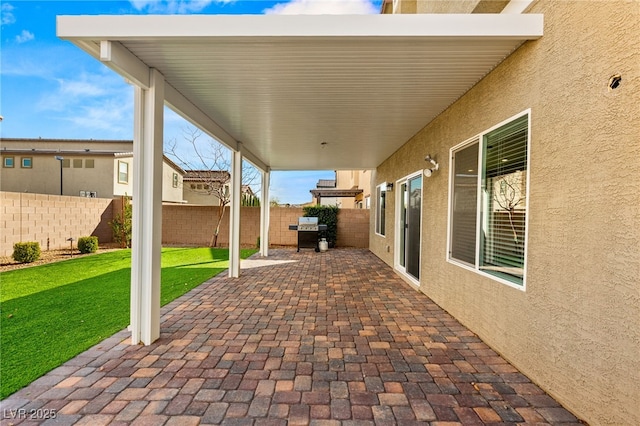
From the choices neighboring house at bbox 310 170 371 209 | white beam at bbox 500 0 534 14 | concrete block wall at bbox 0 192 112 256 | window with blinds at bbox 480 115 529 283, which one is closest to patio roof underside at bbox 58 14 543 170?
white beam at bbox 500 0 534 14

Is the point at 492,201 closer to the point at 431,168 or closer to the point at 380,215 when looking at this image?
the point at 431,168

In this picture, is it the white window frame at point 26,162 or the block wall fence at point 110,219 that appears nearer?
the block wall fence at point 110,219

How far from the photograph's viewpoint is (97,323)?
146 inches

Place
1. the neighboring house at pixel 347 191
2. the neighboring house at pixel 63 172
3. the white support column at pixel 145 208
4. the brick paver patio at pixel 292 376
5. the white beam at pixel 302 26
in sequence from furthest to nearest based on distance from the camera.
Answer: the neighboring house at pixel 63 172, the neighboring house at pixel 347 191, the white support column at pixel 145 208, the white beam at pixel 302 26, the brick paver patio at pixel 292 376

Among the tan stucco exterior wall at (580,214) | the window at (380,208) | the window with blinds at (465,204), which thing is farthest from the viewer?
the window at (380,208)

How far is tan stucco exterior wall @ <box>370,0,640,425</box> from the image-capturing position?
182 centimetres

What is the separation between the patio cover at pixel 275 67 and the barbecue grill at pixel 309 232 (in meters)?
6.02

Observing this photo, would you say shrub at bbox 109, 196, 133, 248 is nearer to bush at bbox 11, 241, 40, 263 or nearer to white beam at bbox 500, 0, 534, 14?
bush at bbox 11, 241, 40, 263

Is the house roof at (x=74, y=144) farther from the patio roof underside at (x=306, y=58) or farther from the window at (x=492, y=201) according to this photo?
the window at (x=492, y=201)

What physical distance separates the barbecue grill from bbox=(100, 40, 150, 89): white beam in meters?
7.96

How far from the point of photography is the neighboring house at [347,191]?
1630 cm

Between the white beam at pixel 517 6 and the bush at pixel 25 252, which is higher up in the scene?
the white beam at pixel 517 6

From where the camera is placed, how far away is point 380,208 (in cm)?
987

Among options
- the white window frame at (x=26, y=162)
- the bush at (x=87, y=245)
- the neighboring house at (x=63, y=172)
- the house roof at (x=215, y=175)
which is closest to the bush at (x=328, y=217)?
the house roof at (x=215, y=175)
